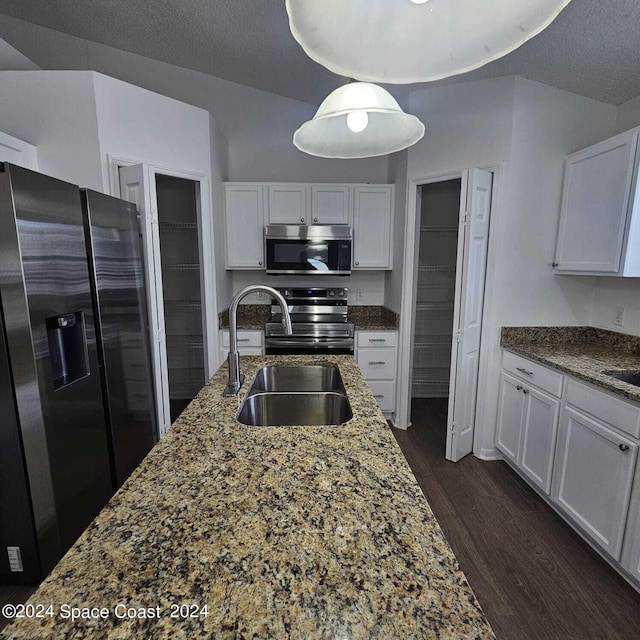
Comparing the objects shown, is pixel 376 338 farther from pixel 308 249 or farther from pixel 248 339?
pixel 248 339

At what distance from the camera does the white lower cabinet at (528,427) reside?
6.79 ft

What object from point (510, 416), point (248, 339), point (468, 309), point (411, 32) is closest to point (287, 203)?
point (248, 339)

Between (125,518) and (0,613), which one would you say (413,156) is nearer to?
(125,518)

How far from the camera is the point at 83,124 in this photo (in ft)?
7.15

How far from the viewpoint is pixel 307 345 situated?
316 centimetres

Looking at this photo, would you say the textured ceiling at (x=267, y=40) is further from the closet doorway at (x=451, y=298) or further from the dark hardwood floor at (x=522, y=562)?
the dark hardwood floor at (x=522, y=562)

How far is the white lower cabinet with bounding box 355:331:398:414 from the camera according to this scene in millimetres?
3162

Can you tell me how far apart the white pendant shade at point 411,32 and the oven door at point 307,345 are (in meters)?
2.46

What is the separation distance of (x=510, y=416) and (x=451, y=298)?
5.25ft

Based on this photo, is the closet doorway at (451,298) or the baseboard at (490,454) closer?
the closet doorway at (451,298)

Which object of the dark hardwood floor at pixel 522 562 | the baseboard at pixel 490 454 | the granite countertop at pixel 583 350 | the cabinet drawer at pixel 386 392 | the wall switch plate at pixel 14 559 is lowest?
the dark hardwood floor at pixel 522 562

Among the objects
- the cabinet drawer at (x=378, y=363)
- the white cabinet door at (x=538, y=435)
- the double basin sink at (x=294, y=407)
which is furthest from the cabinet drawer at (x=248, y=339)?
the white cabinet door at (x=538, y=435)

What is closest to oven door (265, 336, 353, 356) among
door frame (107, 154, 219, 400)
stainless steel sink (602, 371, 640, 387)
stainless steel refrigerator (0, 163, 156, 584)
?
door frame (107, 154, 219, 400)

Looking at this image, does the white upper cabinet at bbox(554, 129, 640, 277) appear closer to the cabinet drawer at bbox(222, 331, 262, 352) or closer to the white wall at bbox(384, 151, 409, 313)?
the white wall at bbox(384, 151, 409, 313)
